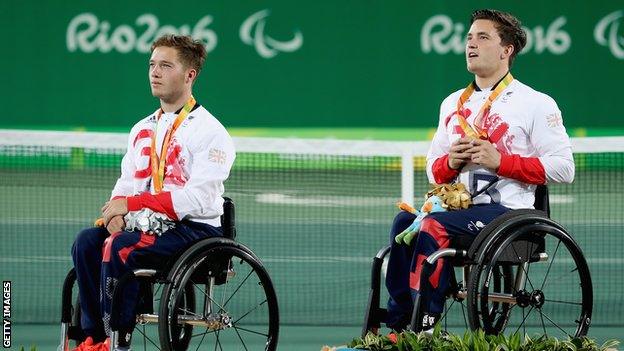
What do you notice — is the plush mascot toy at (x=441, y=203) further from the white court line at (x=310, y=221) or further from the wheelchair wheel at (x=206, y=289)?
the white court line at (x=310, y=221)

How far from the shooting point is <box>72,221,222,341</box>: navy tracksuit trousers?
538 centimetres

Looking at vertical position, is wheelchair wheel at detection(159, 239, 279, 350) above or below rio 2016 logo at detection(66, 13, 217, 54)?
below

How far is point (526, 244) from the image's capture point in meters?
5.54

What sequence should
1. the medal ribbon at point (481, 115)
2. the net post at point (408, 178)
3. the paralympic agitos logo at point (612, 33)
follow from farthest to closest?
1. the paralympic agitos logo at point (612, 33)
2. the net post at point (408, 178)
3. the medal ribbon at point (481, 115)

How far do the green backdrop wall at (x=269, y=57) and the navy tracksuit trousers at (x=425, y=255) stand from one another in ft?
36.3

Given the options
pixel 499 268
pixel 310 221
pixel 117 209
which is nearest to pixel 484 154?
pixel 499 268

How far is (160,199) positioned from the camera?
5.48 m

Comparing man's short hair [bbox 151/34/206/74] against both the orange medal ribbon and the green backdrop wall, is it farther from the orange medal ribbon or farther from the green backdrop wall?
the green backdrop wall

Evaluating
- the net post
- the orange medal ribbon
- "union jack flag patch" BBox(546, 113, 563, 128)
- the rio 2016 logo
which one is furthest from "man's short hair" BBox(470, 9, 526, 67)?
the rio 2016 logo

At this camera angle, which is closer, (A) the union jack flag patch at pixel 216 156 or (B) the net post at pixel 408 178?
(A) the union jack flag patch at pixel 216 156

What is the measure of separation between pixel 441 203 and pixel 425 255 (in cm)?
26

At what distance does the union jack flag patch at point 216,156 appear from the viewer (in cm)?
555

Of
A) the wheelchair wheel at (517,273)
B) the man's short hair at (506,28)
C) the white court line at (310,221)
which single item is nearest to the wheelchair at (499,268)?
the wheelchair wheel at (517,273)

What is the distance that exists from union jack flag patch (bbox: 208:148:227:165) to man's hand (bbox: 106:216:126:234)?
0.41 meters
